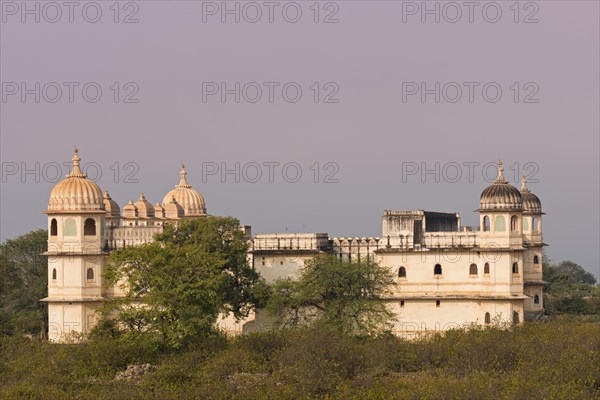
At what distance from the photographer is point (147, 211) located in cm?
8094

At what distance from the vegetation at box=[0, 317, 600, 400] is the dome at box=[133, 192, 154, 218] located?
2018cm

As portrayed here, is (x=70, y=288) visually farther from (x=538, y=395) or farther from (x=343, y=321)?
(x=538, y=395)

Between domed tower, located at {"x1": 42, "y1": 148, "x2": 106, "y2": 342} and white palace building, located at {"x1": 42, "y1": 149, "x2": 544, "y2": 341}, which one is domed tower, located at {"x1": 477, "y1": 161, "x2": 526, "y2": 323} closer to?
white palace building, located at {"x1": 42, "y1": 149, "x2": 544, "y2": 341}

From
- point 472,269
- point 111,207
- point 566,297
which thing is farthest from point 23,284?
point 566,297

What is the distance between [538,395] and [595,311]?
3725cm

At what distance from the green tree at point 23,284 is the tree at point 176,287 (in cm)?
712

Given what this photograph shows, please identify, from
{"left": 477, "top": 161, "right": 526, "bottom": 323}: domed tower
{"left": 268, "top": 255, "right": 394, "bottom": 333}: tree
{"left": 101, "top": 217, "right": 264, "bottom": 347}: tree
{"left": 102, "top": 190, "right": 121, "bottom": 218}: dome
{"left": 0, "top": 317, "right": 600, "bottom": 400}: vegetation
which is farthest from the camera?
{"left": 102, "top": 190, "right": 121, "bottom": 218}: dome

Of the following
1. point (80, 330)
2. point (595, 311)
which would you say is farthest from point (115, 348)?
point (595, 311)

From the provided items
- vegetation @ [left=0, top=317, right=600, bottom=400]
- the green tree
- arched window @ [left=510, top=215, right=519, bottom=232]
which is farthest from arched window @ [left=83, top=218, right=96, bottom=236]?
arched window @ [left=510, top=215, right=519, bottom=232]

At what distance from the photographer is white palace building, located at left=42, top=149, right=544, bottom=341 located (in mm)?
66500

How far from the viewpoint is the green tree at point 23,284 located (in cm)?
7012

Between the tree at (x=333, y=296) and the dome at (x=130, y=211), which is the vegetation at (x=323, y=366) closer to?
the tree at (x=333, y=296)

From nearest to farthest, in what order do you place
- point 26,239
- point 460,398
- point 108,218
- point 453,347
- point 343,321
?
point 460,398 < point 453,347 < point 343,321 < point 108,218 < point 26,239

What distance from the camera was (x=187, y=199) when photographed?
3130 inches
